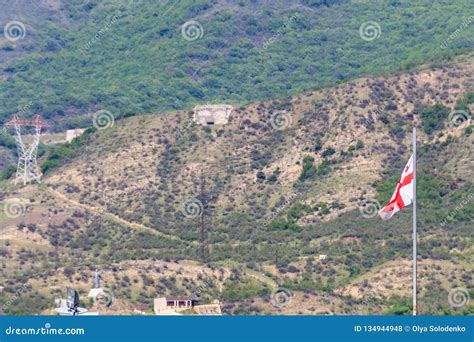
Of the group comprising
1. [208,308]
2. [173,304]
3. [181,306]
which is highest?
[173,304]

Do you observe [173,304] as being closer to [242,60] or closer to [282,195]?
[282,195]

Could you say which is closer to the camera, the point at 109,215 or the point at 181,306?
the point at 181,306

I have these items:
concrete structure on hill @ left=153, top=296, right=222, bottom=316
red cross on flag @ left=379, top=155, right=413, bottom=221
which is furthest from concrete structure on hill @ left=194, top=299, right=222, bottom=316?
A: red cross on flag @ left=379, top=155, right=413, bottom=221

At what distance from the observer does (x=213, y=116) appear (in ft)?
442

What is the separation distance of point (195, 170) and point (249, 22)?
70443 mm

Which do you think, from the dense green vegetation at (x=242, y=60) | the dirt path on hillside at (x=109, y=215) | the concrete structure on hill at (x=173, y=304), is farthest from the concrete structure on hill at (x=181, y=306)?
the dense green vegetation at (x=242, y=60)

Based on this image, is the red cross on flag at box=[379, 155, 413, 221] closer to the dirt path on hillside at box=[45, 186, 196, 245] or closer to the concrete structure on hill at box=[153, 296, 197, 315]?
the concrete structure on hill at box=[153, 296, 197, 315]

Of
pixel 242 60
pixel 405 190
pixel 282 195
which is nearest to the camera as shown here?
pixel 405 190

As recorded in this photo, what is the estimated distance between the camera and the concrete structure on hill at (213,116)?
134m

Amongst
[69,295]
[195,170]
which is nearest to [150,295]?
[195,170]

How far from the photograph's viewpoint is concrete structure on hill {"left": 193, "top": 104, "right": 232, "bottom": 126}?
134375 mm

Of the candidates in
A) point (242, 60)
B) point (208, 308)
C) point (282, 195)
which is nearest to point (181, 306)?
point (208, 308)

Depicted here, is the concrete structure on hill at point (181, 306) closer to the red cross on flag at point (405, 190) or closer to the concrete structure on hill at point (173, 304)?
the concrete structure on hill at point (173, 304)

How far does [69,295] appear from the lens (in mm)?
43219
